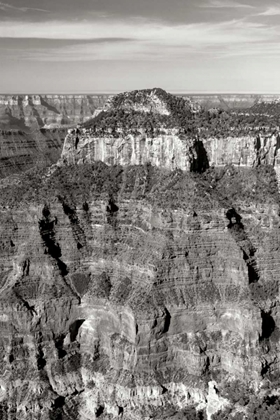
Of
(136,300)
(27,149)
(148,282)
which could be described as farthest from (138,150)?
(27,149)

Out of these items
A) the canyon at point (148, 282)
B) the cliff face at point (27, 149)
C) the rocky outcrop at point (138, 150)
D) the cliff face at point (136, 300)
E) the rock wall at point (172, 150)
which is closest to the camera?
the canyon at point (148, 282)

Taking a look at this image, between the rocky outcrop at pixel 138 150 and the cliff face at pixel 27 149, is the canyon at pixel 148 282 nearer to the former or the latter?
the rocky outcrop at pixel 138 150

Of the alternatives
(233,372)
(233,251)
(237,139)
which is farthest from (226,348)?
(237,139)

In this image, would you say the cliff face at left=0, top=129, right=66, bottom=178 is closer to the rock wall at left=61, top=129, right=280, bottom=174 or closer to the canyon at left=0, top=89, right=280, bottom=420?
the rock wall at left=61, top=129, right=280, bottom=174

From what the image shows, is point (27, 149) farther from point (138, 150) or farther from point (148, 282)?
point (148, 282)

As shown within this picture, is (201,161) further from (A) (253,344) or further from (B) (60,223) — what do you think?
(A) (253,344)

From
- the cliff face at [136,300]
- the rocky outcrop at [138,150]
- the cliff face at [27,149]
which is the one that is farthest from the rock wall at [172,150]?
the cliff face at [27,149]
